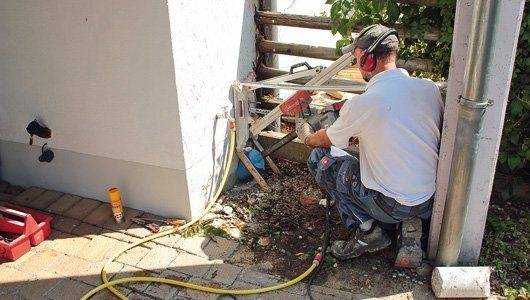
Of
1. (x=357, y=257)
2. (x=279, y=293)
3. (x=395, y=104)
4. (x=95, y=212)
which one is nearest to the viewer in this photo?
(x=395, y=104)

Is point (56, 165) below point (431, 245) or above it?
above

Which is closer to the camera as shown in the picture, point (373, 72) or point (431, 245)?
point (373, 72)

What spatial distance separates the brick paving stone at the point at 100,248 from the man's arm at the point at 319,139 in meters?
1.75

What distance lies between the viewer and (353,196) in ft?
12.0

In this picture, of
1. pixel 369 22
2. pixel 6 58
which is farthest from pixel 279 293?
pixel 6 58

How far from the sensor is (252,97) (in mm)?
4812

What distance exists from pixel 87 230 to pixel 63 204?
56 cm

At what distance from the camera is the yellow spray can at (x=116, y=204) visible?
4.12 metres

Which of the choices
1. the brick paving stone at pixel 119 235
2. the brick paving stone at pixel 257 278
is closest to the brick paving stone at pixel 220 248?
the brick paving stone at pixel 257 278

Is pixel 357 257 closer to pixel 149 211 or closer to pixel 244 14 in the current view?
pixel 149 211

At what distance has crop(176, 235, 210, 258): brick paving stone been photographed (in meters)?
3.87

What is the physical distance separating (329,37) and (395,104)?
4.01m

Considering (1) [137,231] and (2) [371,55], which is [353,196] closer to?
(2) [371,55]

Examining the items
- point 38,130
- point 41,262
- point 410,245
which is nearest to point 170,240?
point 41,262
